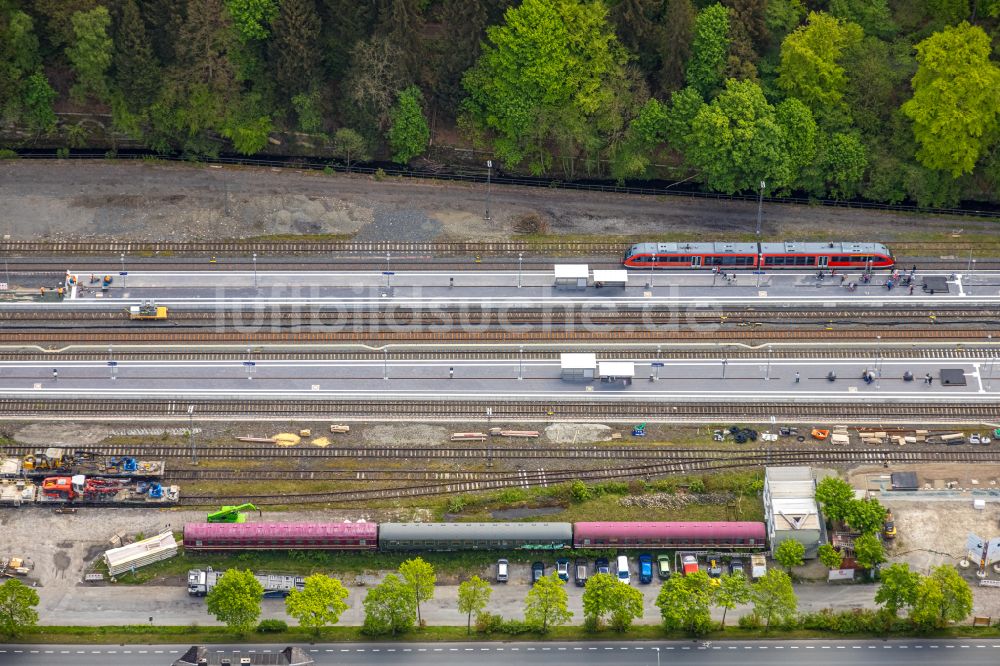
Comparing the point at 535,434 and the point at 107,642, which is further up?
the point at 535,434

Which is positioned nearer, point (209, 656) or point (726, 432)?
point (209, 656)

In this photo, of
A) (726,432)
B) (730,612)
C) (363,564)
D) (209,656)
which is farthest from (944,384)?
(209,656)

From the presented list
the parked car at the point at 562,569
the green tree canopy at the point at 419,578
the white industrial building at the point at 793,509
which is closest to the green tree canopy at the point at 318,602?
the green tree canopy at the point at 419,578

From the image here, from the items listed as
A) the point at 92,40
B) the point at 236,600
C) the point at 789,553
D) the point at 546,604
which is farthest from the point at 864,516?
the point at 92,40

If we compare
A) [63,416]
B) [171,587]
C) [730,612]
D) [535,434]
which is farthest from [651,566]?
[63,416]

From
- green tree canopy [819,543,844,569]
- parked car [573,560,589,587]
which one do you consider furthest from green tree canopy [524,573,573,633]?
green tree canopy [819,543,844,569]

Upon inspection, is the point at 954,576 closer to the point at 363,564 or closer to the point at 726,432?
the point at 726,432

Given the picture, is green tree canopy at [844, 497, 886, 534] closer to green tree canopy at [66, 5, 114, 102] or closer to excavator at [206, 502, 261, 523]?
excavator at [206, 502, 261, 523]
